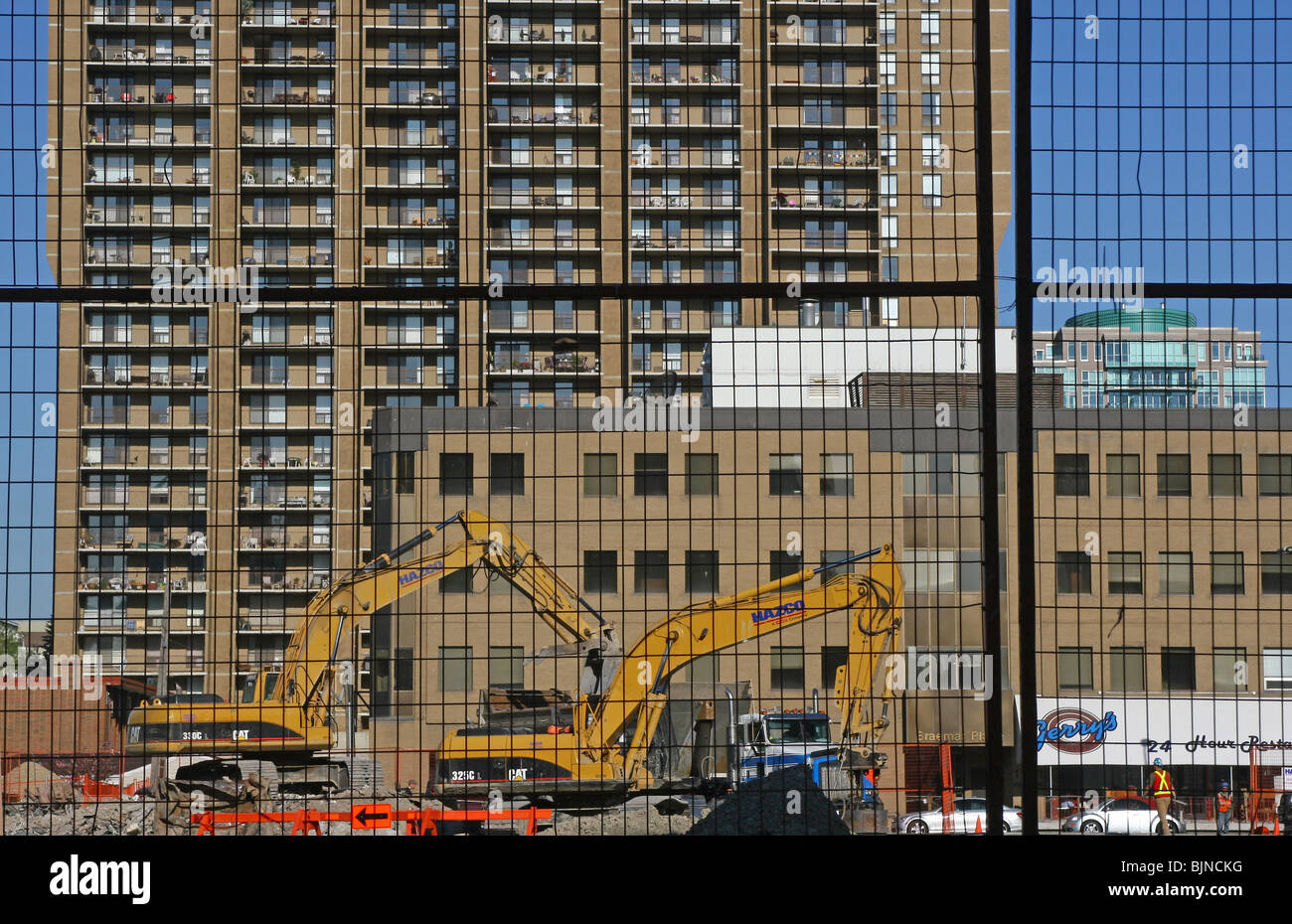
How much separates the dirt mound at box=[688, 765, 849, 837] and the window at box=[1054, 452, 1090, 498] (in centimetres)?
116

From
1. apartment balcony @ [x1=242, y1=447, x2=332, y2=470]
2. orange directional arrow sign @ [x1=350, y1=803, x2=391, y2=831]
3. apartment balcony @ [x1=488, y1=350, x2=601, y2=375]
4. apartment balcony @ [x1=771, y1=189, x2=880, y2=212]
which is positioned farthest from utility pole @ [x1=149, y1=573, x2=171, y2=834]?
apartment balcony @ [x1=242, y1=447, x2=332, y2=470]

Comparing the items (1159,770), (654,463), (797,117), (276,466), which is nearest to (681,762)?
(654,463)

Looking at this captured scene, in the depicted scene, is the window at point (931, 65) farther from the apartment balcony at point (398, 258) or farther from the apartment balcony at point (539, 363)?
the apartment balcony at point (398, 258)

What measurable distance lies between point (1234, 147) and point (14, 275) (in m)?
3.35

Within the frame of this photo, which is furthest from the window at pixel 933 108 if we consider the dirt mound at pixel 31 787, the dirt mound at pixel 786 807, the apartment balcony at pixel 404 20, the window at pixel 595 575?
the window at pixel 595 575

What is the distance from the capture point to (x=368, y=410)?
146 feet

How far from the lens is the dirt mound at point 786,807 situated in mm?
3662

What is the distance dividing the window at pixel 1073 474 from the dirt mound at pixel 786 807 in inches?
45.6

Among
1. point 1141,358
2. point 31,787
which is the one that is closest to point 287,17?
point 1141,358

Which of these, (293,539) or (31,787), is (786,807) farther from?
(293,539)

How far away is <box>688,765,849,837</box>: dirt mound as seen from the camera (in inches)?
144

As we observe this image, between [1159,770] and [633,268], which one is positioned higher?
[633,268]

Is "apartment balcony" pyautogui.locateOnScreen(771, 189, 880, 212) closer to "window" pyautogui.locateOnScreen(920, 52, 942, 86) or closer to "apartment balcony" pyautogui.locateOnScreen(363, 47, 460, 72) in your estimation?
"window" pyautogui.locateOnScreen(920, 52, 942, 86)
